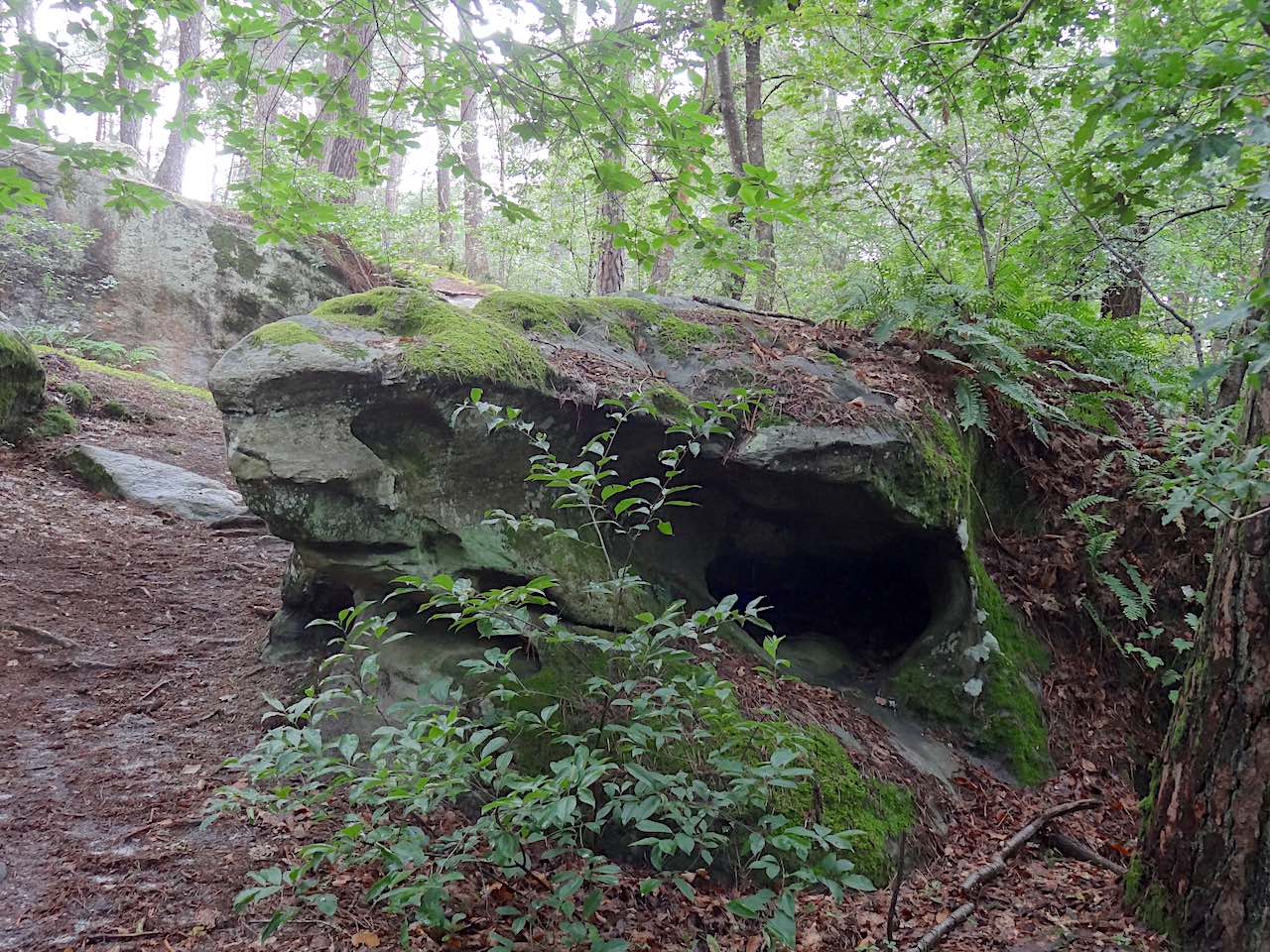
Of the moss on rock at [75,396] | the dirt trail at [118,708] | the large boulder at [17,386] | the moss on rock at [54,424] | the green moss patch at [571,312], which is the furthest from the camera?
the moss on rock at [75,396]

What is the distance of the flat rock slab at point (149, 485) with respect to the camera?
754 centimetres

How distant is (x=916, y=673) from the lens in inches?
227

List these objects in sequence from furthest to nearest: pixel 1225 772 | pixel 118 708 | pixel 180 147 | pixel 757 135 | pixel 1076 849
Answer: pixel 180 147, pixel 757 135, pixel 118 708, pixel 1076 849, pixel 1225 772

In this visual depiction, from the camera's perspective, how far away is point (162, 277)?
12.8 metres

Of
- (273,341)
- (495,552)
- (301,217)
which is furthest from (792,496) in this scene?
(301,217)

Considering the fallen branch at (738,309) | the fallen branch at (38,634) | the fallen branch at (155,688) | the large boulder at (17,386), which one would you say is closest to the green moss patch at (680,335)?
the fallen branch at (738,309)

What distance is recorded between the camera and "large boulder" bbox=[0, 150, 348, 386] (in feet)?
38.8

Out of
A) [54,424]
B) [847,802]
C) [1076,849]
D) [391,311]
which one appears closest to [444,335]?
[391,311]

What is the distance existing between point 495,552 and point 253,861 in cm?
208

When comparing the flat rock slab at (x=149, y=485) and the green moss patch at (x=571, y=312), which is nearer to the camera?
the green moss patch at (x=571, y=312)

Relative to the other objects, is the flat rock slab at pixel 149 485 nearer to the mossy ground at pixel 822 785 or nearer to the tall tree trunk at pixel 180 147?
the mossy ground at pixel 822 785

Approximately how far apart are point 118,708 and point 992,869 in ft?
16.4

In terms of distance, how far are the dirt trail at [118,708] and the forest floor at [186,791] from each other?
1cm

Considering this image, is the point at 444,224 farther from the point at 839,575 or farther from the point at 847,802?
the point at 847,802
